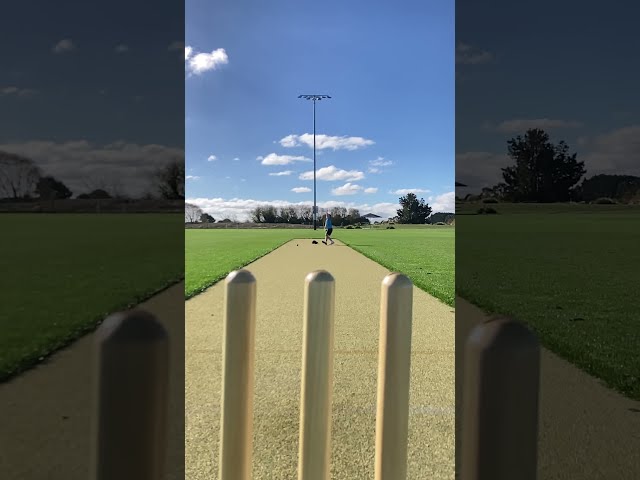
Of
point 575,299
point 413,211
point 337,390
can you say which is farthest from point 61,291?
point 413,211

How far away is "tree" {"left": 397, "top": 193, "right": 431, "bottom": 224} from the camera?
111125 millimetres

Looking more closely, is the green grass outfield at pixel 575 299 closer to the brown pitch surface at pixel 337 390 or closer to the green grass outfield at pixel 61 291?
the brown pitch surface at pixel 337 390

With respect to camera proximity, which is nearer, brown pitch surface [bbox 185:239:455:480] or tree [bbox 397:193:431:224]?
brown pitch surface [bbox 185:239:455:480]

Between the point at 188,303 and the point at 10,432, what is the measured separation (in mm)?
5780

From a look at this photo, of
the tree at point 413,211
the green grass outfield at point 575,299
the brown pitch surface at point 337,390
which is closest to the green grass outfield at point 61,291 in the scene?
the brown pitch surface at point 337,390

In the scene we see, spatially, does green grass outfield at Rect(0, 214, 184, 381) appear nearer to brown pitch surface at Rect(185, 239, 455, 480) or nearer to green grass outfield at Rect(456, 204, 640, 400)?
brown pitch surface at Rect(185, 239, 455, 480)

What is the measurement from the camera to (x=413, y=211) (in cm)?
11238

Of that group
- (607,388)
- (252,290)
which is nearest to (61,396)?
(252,290)

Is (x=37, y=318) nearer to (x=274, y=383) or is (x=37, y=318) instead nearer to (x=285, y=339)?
(x=285, y=339)

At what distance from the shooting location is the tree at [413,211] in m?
111

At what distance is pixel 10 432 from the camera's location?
3953 millimetres

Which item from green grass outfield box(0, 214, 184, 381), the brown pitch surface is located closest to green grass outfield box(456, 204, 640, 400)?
the brown pitch surface

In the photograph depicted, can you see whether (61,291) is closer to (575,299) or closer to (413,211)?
(575,299)

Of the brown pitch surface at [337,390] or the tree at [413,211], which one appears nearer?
the brown pitch surface at [337,390]
